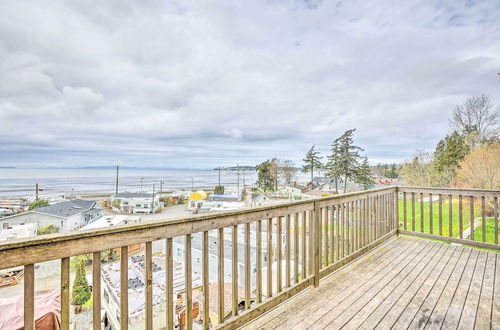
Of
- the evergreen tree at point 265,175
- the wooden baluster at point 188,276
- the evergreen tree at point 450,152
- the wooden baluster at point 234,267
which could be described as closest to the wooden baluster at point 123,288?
the wooden baluster at point 188,276

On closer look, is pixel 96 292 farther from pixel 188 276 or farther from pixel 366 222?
pixel 366 222

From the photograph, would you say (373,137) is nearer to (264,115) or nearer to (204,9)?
(264,115)

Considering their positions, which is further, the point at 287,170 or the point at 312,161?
the point at 287,170

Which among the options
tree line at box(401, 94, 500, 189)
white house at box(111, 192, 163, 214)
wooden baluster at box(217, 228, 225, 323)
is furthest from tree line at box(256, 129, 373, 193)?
wooden baluster at box(217, 228, 225, 323)

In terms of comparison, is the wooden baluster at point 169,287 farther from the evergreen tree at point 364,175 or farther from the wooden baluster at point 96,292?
the evergreen tree at point 364,175

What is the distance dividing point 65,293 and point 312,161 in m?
21.2

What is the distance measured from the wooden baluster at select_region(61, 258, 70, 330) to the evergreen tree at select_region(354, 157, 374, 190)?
21.0m

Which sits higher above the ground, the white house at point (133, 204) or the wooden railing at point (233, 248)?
the wooden railing at point (233, 248)

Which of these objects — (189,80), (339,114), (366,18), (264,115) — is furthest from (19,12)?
(339,114)

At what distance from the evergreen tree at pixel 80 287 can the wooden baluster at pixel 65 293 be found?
63 cm

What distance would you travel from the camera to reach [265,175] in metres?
27.3

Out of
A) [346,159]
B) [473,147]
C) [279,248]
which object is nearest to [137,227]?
[279,248]

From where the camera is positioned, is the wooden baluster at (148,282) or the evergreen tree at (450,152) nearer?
the wooden baluster at (148,282)

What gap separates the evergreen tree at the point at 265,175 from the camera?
26.8 meters
